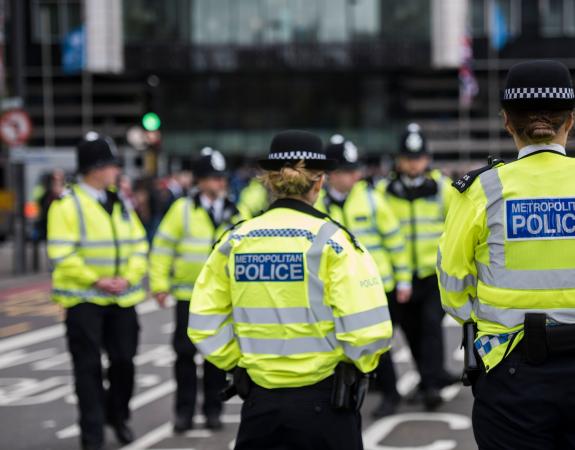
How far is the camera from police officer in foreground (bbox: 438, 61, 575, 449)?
342 cm

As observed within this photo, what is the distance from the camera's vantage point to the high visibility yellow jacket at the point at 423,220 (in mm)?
8500

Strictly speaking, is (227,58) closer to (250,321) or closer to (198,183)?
(198,183)

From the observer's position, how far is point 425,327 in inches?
329

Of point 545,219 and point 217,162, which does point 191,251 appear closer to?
point 217,162

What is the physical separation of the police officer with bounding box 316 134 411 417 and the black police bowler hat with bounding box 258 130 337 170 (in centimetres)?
382

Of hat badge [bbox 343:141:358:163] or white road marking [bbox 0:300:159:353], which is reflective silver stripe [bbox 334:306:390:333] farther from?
white road marking [bbox 0:300:159:353]

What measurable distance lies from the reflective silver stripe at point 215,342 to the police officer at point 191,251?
3.50m

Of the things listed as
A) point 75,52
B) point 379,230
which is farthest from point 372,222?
point 75,52

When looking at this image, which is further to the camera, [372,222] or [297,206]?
[372,222]

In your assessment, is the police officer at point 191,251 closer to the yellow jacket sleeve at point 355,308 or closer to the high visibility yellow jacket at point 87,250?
the high visibility yellow jacket at point 87,250

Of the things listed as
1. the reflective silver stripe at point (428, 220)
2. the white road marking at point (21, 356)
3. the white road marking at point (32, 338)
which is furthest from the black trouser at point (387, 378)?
the white road marking at point (32, 338)

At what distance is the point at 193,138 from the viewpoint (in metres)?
54.7

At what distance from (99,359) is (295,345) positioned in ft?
11.0

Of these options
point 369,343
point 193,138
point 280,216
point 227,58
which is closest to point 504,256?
point 369,343
